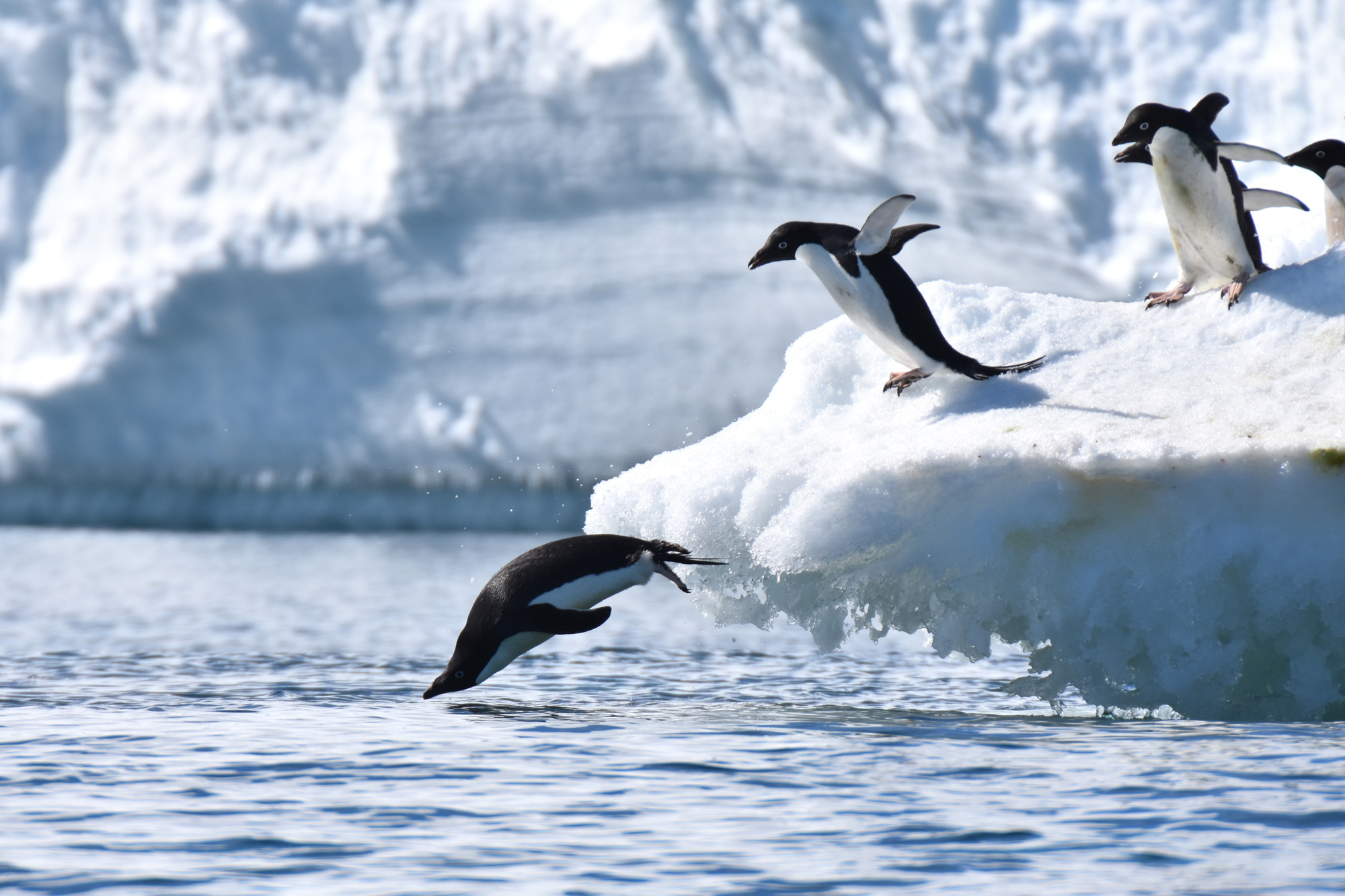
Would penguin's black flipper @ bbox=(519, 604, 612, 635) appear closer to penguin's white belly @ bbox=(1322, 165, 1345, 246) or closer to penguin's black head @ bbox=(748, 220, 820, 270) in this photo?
penguin's black head @ bbox=(748, 220, 820, 270)

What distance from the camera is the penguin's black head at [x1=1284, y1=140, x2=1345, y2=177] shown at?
645cm

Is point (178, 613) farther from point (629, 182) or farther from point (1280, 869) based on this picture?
point (629, 182)

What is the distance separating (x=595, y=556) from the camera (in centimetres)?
605

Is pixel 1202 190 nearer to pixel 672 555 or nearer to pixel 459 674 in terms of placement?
pixel 672 555

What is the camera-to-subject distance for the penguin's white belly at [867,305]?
6.03 metres

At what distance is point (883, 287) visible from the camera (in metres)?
6.02

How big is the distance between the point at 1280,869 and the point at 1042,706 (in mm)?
2973

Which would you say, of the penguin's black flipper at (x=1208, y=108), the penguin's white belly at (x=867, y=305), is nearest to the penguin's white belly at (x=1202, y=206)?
the penguin's black flipper at (x=1208, y=108)

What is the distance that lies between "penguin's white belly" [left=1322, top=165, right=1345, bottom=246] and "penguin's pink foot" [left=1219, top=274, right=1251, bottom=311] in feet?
2.47

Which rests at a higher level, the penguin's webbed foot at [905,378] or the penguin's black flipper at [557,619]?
the penguin's webbed foot at [905,378]

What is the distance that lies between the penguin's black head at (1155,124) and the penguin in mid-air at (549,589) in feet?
8.05

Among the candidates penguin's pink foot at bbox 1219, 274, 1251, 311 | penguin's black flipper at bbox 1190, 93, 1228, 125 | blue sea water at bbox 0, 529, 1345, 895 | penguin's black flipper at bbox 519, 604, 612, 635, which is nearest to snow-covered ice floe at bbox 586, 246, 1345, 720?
penguin's pink foot at bbox 1219, 274, 1251, 311

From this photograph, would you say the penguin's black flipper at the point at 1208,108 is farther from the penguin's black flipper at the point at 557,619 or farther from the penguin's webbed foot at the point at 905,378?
the penguin's black flipper at the point at 557,619

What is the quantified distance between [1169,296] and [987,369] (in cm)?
88
